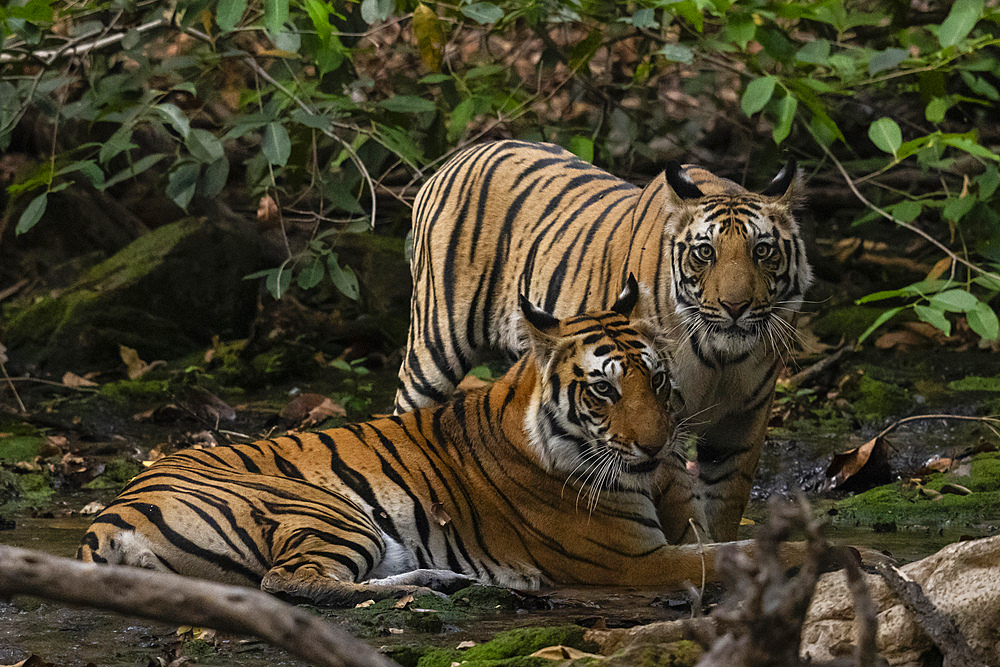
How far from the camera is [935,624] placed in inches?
89.3

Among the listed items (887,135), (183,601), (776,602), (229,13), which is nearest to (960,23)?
(887,135)

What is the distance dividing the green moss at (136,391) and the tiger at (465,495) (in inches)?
123

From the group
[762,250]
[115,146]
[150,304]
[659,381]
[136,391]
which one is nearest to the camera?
[659,381]

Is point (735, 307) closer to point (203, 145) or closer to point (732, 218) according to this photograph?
point (732, 218)

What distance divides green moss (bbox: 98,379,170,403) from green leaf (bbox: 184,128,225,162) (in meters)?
2.13

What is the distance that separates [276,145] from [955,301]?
10.3 ft

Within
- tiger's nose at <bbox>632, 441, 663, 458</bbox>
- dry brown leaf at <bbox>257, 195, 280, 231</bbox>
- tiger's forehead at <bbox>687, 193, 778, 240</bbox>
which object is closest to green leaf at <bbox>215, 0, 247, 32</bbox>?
dry brown leaf at <bbox>257, 195, 280, 231</bbox>

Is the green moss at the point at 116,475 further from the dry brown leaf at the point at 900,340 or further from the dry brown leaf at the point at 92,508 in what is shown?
the dry brown leaf at the point at 900,340

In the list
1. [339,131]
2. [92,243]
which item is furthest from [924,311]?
[92,243]

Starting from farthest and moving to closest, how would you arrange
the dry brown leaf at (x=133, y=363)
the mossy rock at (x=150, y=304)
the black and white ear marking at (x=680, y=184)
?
the mossy rock at (x=150, y=304), the dry brown leaf at (x=133, y=363), the black and white ear marking at (x=680, y=184)

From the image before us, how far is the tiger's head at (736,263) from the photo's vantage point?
375 cm

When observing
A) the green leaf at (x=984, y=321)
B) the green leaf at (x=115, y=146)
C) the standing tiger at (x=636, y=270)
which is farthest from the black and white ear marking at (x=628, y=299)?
the green leaf at (x=115, y=146)

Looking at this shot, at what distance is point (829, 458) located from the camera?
17.3 ft

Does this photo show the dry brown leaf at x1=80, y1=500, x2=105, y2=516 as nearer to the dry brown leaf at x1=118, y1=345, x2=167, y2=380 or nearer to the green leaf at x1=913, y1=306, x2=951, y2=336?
the dry brown leaf at x1=118, y1=345, x2=167, y2=380
